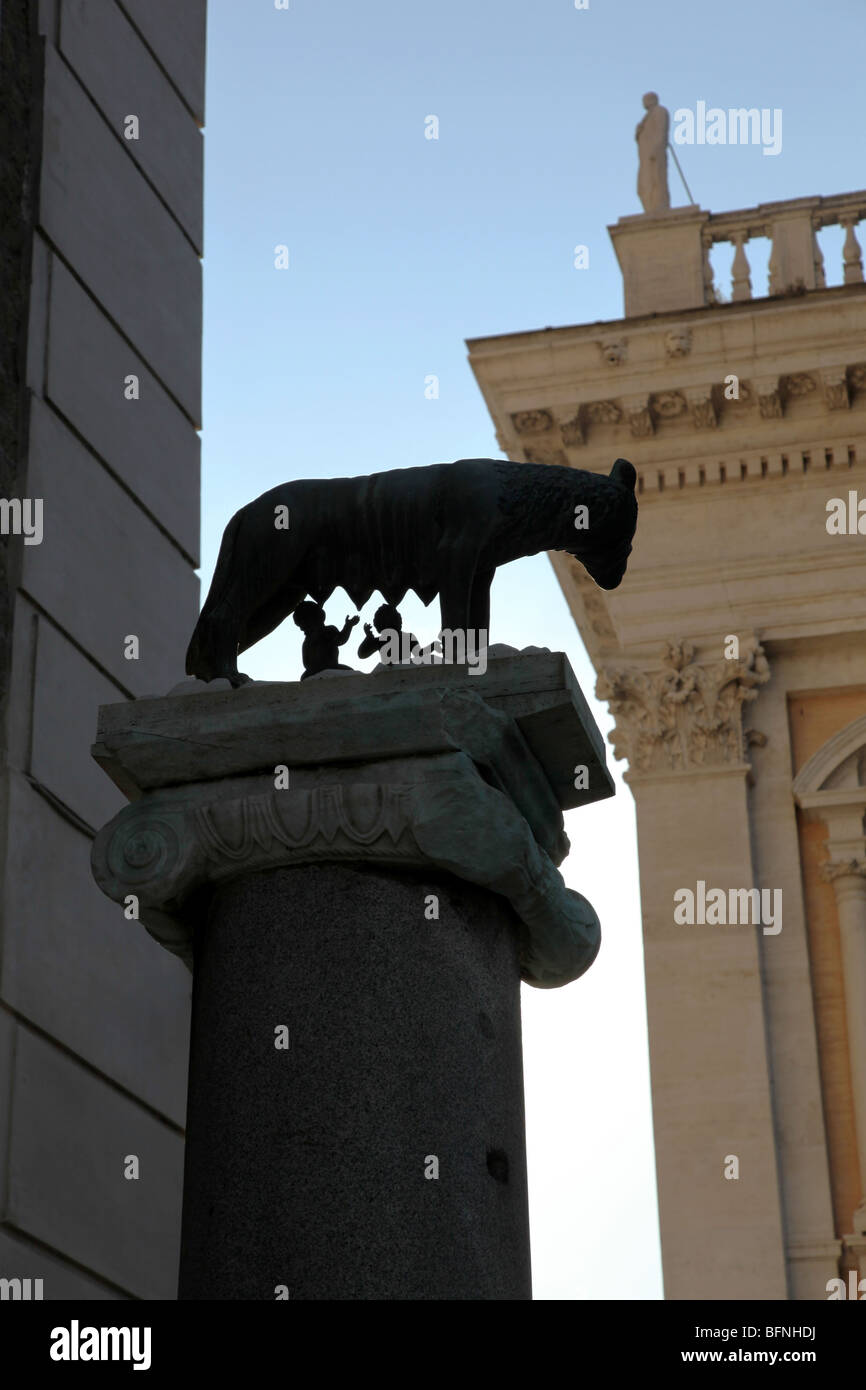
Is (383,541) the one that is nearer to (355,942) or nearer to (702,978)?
(355,942)

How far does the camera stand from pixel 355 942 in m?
5.30

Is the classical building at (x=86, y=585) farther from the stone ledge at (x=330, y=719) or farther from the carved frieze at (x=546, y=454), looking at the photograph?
the carved frieze at (x=546, y=454)

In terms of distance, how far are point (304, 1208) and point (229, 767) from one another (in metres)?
1.16

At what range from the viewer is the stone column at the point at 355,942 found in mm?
5004

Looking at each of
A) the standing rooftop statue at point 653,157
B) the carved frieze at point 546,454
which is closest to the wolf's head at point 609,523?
the carved frieze at point 546,454

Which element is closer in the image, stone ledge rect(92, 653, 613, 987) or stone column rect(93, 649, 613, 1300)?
stone column rect(93, 649, 613, 1300)

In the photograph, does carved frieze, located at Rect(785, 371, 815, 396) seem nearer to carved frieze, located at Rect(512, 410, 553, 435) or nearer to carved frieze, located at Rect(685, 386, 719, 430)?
carved frieze, located at Rect(685, 386, 719, 430)

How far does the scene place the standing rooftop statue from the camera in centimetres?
2394

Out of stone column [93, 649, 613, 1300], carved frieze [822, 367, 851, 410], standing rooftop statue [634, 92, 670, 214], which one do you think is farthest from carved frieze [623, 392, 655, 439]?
stone column [93, 649, 613, 1300]

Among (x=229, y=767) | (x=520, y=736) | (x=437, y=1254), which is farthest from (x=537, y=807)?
(x=437, y=1254)

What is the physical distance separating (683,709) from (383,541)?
15437 millimetres

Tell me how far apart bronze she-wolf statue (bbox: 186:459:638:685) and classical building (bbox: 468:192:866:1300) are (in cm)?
1382

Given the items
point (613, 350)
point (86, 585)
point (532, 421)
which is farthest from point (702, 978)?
point (86, 585)

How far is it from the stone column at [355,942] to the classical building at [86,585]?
1836 millimetres
